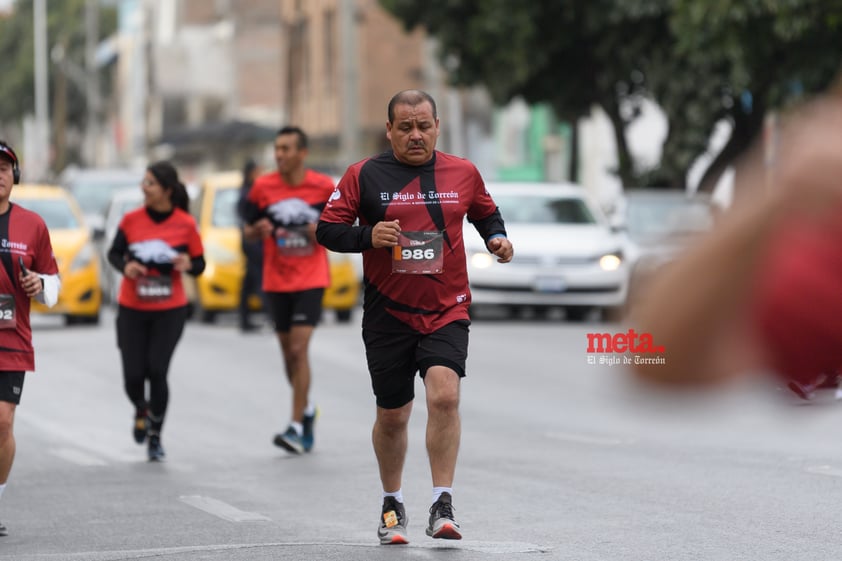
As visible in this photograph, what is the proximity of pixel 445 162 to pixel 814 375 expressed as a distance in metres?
4.74

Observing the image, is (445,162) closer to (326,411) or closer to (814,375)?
(814,375)

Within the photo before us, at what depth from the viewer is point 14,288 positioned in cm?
848

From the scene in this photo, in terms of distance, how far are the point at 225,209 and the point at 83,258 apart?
191 centimetres

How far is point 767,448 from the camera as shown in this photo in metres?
11.5

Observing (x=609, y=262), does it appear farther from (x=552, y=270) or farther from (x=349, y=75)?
(x=349, y=75)

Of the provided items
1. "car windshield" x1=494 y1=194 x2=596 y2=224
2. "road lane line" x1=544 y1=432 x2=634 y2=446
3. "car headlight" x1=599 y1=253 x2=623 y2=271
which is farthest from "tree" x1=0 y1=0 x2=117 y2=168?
"road lane line" x1=544 y1=432 x2=634 y2=446

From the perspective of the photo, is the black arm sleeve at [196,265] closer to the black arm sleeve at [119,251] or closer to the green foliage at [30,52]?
the black arm sleeve at [119,251]

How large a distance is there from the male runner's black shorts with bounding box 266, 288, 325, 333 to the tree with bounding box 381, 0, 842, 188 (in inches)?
539

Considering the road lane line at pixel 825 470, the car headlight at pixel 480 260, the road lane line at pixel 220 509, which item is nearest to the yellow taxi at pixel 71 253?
the car headlight at pixel 480 260

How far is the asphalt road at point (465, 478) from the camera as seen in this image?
25.0 feet

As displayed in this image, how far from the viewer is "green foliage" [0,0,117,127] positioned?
4269 inches

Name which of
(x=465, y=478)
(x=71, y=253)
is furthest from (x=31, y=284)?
(x=71, y=253)

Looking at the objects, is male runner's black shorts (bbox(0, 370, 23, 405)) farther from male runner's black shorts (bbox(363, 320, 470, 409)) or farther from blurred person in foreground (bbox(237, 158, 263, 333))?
blurred person in foreground (bbox(237, 158, 263, 333))

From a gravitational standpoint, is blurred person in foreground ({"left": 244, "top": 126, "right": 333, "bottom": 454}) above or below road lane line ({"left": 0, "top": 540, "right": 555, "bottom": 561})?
above
